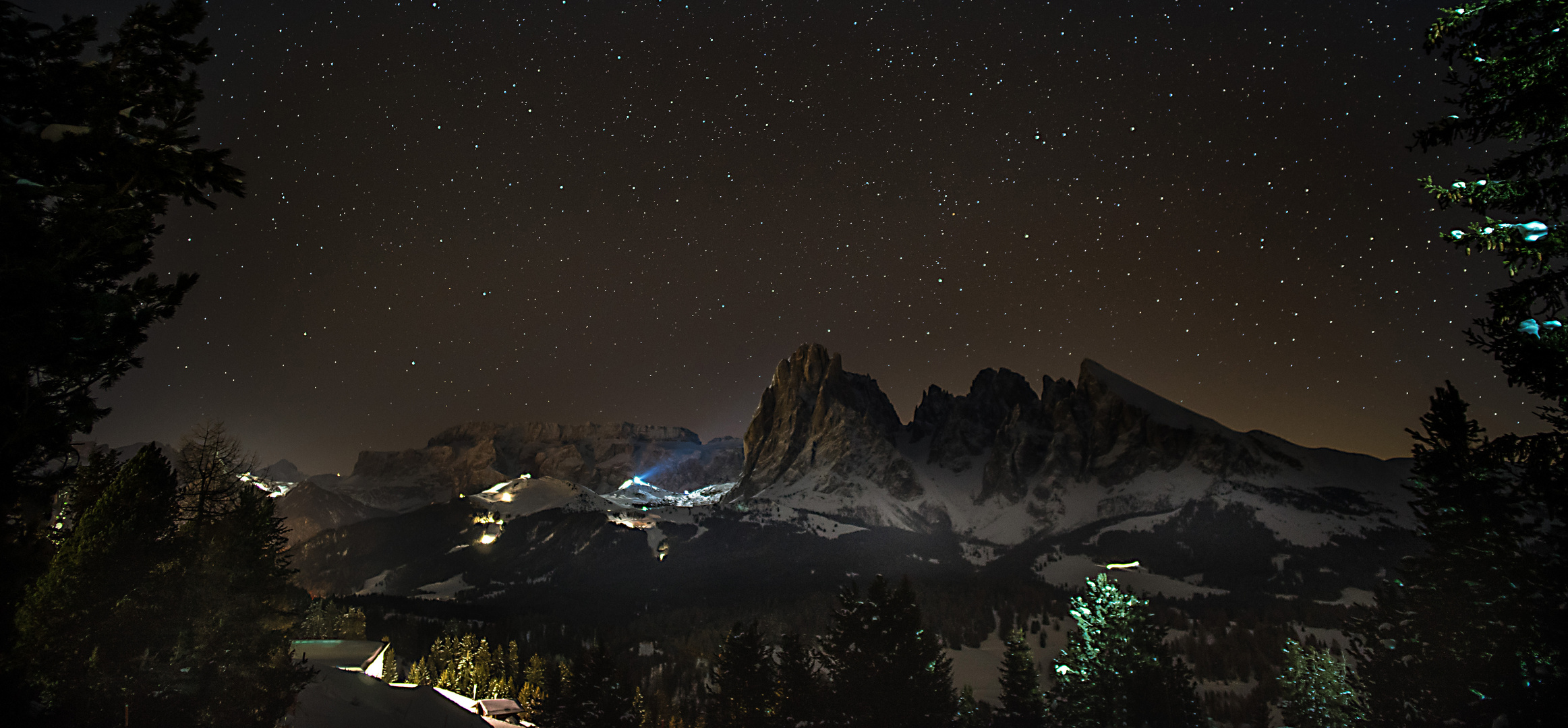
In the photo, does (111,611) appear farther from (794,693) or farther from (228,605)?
(794,693)

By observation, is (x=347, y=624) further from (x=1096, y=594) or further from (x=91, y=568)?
(x=1096, y=594)

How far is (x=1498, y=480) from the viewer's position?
2738 cm

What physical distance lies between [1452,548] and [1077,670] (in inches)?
873

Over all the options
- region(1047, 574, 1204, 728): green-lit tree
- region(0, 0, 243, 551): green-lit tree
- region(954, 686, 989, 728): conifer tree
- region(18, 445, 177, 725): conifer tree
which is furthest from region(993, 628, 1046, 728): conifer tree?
region(0, 0, 243, 551): green-lit tree

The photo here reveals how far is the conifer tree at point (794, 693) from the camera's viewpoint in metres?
45.6

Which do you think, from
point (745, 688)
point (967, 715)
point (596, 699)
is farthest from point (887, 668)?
point (596, 699)

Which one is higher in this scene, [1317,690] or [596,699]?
[1317,690]

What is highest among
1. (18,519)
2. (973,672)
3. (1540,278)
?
(1540,278)

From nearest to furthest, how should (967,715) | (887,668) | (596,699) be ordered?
(887,668) → (596,699) → (967,715)

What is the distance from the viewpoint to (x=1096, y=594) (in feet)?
147

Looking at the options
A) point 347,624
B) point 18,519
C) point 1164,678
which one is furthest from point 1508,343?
point 347,624

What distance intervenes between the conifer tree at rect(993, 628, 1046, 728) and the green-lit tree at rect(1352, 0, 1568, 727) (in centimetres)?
2322

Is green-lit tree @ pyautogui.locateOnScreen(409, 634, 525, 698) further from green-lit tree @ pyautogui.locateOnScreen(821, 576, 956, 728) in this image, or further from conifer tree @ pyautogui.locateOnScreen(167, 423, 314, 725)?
green-lit tree @ pyautogui.locateOnScreen(821, 576, 956, 728)

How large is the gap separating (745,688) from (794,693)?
3.64m
